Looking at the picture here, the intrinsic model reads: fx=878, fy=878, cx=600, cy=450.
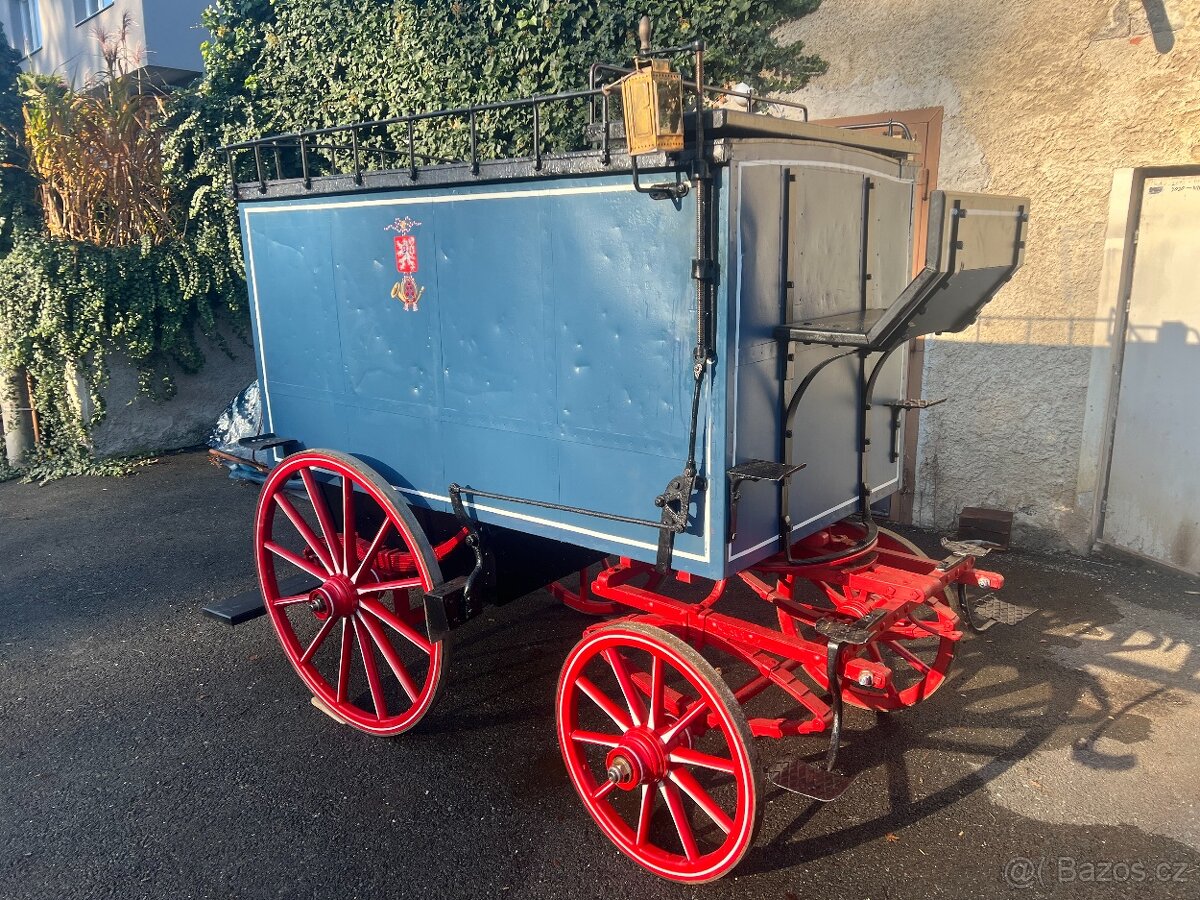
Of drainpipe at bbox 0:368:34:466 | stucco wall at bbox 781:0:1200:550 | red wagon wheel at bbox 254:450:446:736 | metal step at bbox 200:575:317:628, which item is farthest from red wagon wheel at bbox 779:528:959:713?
drainpipe at bbox 0:368:34:466

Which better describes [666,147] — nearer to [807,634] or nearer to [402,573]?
[402,573]

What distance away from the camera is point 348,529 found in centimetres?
408

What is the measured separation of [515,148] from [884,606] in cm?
657

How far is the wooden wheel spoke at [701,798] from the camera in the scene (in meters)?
2.98

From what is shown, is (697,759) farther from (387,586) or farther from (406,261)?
(406,261)

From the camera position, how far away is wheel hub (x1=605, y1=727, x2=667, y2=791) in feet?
10.3

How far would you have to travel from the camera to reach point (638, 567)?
13.5 feet

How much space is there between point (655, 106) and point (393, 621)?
2456 mm

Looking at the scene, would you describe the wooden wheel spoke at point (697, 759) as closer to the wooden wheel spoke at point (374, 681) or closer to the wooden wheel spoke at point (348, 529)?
the wooden wheel spoke at point (374, 681)

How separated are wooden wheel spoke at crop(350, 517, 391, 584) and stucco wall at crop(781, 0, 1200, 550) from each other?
4.37 metres

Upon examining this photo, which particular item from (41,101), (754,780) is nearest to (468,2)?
(41,101)

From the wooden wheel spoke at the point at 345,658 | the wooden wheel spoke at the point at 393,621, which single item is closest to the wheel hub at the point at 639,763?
the wooden wheel spoke at the point at 393,621

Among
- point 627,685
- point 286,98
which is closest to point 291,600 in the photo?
point 627,685

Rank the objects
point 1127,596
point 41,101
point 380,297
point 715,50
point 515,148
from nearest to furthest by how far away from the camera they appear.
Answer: point 380,297
point 1127,596
point 715,50
point 515,148
point 41,101
